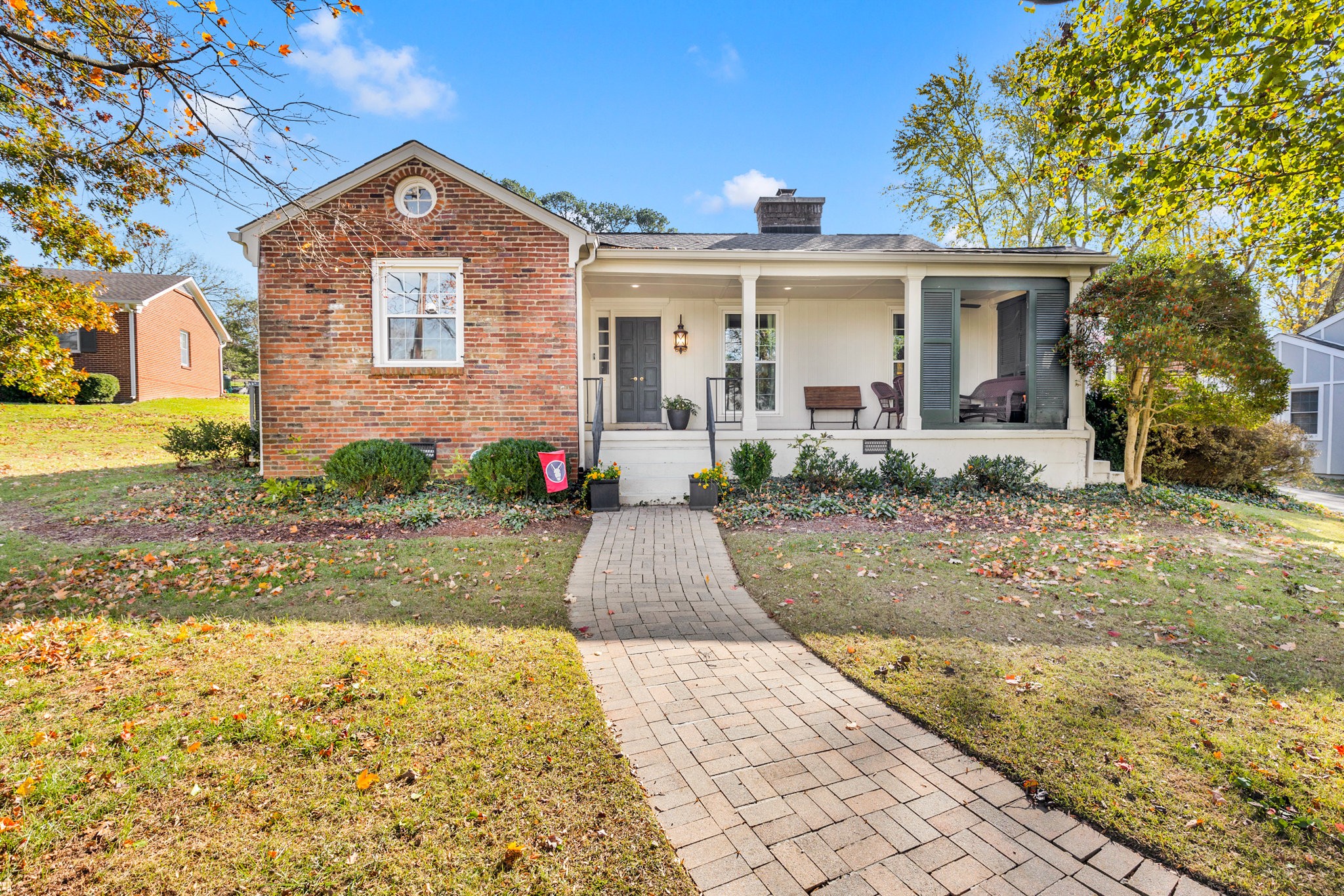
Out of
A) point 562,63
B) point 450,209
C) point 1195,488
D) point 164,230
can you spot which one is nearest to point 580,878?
point 164,230

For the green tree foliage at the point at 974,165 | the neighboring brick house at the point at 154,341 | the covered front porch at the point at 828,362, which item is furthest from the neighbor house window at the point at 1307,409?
the neighboring brick house at the point at 154,341

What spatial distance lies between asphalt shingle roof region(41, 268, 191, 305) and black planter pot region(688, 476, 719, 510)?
21905 millimetres

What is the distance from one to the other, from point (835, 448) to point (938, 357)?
2.34 meters

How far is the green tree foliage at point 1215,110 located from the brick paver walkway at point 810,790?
500cm

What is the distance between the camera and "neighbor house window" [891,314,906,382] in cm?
1165

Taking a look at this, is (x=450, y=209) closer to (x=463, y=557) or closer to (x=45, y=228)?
(x=45, y=228)

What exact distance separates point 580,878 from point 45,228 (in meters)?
7.31

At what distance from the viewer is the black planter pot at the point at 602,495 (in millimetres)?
7785

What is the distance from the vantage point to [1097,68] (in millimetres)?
4941

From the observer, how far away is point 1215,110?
15.7 ft

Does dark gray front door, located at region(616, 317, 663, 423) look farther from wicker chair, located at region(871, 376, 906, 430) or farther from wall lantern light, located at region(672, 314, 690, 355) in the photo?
wicker chair, located at region(871, 376, 906, 430)

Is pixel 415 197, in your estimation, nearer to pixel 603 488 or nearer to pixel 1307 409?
pixel 603 488

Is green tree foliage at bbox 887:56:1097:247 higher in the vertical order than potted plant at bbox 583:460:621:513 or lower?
higher

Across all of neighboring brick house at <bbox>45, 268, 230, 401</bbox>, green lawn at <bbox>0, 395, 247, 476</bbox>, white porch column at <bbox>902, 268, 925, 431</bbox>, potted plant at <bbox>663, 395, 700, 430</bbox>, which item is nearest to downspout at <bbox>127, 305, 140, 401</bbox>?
neighboring brick house at <bbox>45, 268, 230, 401</bbox>
